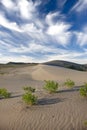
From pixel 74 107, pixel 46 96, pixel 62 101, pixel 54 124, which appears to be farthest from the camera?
pixel 46 96

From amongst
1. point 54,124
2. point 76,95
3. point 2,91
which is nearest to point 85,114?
point 54,124

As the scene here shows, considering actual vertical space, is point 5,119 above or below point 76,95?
below

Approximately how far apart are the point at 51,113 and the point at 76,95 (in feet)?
9.47

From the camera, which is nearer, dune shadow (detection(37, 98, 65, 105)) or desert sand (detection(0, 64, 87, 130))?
desert sand (detection(0, 64, 87, 130))

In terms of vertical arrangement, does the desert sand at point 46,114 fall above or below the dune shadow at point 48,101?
below

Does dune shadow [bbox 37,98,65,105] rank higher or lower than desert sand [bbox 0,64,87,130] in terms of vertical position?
higher

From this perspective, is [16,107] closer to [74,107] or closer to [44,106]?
[44,106]

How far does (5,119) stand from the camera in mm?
10055

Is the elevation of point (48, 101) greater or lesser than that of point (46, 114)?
greater

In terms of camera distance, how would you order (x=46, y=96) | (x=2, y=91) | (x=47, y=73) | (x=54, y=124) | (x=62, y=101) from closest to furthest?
1. (x=54, y=124)
2. (x=62, y=101)
3. (x=46, y=96)
4. (x=2, y=91)
5. (x=47, y=73)

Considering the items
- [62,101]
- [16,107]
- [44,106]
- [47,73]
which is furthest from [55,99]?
[47,73]

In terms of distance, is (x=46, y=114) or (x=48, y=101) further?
(x=48, y=101)

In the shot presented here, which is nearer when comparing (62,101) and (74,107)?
(74,107)

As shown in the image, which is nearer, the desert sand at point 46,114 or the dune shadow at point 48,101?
the desert sand at point 46,114
